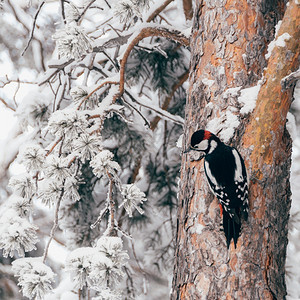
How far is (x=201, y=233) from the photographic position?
129 centimetres

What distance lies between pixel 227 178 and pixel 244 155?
11 centimetres

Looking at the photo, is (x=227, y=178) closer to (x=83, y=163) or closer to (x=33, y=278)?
(x=83, y=163)

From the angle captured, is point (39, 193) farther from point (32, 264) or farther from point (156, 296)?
point (156, 296)

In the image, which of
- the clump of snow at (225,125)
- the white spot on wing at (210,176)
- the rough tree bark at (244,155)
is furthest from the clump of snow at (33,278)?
the clump of snow at (225,125)

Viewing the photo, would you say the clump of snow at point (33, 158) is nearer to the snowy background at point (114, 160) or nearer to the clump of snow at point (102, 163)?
the snowy background at point (114, 160)

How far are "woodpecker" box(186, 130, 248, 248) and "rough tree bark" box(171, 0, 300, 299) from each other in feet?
0.13

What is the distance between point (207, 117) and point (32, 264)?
78cm

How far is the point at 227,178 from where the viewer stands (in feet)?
4.08

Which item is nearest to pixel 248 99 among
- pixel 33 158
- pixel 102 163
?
pixel 102 163

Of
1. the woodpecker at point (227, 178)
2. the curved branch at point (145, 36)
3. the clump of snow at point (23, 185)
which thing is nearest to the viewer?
the woodpecker at point (227, 178)

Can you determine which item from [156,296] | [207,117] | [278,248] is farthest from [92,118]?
[156,296]

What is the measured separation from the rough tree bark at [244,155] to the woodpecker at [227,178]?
39mm

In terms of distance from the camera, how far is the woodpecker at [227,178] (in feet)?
4.00

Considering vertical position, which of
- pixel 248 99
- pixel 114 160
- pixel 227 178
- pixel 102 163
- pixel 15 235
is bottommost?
pixel 15 235
